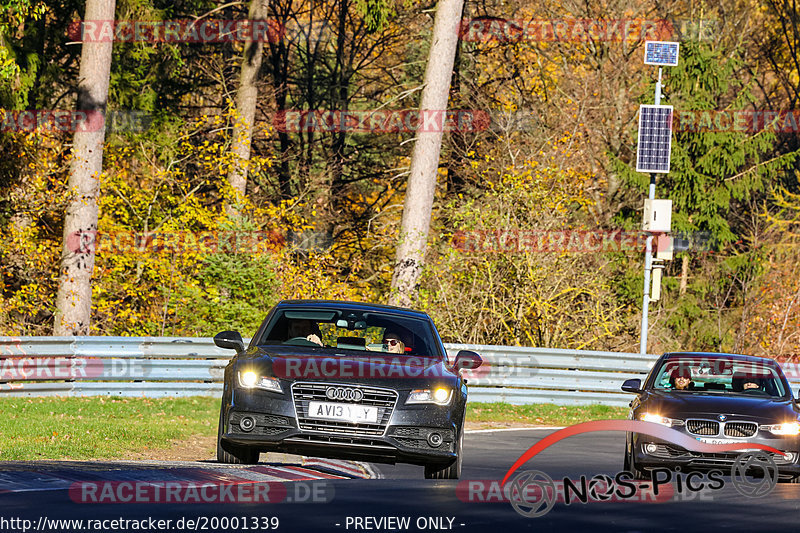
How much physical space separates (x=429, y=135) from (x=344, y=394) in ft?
69.2

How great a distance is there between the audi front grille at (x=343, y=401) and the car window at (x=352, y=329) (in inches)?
38.7

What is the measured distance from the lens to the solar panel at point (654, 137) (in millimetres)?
31469

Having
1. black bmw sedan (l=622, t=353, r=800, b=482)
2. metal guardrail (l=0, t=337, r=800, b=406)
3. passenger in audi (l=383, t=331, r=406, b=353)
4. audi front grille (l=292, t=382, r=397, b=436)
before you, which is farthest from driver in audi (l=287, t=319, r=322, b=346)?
metal guardrail (l=0, t=337, r=800, b=406)

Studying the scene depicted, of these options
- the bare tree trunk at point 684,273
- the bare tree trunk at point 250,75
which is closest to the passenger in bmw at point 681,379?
the bare tree trunk at point 250,75

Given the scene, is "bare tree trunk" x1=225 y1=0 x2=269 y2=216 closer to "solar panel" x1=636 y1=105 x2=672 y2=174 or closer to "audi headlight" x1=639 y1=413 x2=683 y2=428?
"solar panel" x1=636 y1=105 x2=672 y2=174

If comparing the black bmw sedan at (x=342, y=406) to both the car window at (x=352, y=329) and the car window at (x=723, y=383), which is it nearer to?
the car window at (x=352, y=329)

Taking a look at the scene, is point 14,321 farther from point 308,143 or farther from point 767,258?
point 767,258

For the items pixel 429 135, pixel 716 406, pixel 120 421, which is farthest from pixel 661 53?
pixel 716 406

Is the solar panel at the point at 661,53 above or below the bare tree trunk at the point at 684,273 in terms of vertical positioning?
above

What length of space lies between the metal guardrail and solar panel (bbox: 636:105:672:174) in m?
6.20

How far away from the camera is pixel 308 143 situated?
42625 millimetres

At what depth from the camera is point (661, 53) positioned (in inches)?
1247

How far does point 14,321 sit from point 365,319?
19.3 metres
